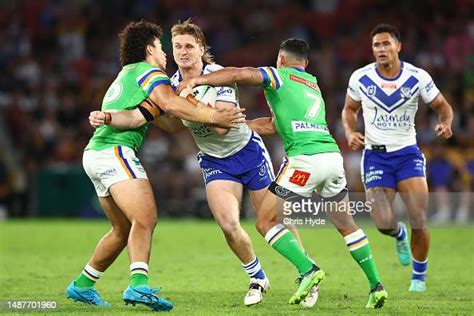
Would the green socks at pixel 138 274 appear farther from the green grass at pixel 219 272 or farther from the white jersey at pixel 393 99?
the white jersey at pixel 393 99

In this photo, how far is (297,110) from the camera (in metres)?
9.00

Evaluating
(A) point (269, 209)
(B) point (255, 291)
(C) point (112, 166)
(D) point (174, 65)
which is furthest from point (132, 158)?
(D) point (174, 65)

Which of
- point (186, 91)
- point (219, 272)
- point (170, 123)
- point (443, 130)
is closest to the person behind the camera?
point (186, 91)

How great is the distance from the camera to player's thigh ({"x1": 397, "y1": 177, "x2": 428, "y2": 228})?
34.8ft

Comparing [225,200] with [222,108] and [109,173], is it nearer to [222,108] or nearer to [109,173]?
[222,108]

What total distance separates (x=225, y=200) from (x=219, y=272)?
9.92 feet

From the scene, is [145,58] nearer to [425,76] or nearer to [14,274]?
[425,76]

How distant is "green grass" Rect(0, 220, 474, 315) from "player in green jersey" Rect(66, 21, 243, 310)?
34 cm

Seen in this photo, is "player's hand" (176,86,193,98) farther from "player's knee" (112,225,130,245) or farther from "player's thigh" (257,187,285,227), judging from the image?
"player's knee" (112,225,130,245)

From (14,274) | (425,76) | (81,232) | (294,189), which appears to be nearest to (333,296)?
(294,189)

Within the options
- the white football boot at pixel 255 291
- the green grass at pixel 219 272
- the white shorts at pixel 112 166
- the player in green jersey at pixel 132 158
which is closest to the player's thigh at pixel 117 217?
the player in green jersey at pixel 132 158

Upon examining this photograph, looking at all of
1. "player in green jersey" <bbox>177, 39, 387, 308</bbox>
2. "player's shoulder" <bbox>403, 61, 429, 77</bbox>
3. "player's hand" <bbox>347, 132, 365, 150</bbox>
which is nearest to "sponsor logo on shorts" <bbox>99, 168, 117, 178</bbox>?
"player in green jersey" <bbox>177, 39, 387, 308</bbox>

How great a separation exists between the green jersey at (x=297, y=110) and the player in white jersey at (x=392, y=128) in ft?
5.95

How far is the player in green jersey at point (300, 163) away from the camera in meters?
8.79
